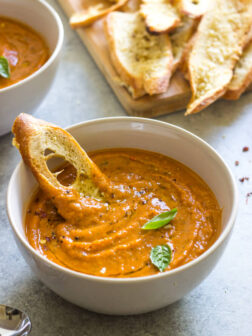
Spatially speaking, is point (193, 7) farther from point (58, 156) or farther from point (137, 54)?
point (58, 156)

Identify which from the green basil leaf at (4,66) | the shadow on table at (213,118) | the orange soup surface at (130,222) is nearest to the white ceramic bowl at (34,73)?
the green basil leaf at (4,66)

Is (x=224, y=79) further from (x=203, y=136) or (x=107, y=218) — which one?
(x=107, y=218)

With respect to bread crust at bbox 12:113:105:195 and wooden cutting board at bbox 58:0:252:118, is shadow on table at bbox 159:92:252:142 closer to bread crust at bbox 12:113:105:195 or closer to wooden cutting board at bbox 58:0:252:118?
wooden cutting board at bbox 58:0:252:118

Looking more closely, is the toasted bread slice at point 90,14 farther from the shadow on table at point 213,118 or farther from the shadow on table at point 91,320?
the shadow on table at point 91,320

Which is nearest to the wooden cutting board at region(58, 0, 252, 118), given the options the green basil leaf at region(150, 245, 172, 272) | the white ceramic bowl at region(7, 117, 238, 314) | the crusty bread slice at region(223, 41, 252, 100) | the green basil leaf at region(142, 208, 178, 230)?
the crusty bread slice at region(223, 41, 252, 100)

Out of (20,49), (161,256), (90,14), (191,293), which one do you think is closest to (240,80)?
(90,14)

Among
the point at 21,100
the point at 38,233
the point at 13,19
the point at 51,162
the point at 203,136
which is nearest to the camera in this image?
the point at 38,233

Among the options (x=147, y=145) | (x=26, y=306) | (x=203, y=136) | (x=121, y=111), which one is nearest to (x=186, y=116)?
(x=203, y=136)
